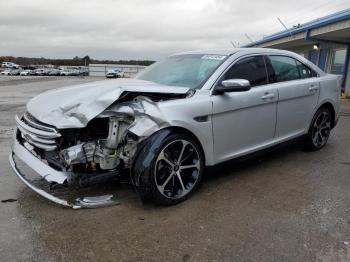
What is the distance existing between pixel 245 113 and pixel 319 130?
206cm

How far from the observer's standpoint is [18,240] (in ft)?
10.1

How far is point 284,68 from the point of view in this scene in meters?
5.11

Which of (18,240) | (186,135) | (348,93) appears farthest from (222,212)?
(348,93)

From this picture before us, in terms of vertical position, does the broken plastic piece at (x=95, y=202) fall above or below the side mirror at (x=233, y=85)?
below

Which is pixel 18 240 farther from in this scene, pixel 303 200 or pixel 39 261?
pixel 303 200

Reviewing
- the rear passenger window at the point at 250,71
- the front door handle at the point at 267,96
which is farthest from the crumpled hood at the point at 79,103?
the front door handle at the point at 267,96

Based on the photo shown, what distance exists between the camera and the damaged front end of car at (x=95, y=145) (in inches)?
139

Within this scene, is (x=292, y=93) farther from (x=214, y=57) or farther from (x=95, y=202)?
(x=95, y=202)

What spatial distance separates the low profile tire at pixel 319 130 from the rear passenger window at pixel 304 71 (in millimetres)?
571

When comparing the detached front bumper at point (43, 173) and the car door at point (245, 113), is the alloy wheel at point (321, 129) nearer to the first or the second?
the car door at point (245, 113)

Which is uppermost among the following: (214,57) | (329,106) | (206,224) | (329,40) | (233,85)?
(329,40)

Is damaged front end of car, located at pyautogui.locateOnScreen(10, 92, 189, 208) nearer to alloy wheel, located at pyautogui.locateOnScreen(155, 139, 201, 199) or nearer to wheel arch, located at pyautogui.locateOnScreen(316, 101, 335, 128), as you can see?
alloy wheel, located at pyautogui.locateOnScreen(155, 139, 201, 199)

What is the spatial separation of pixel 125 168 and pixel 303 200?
6.35 feet

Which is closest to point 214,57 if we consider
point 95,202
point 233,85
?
point 233,85
